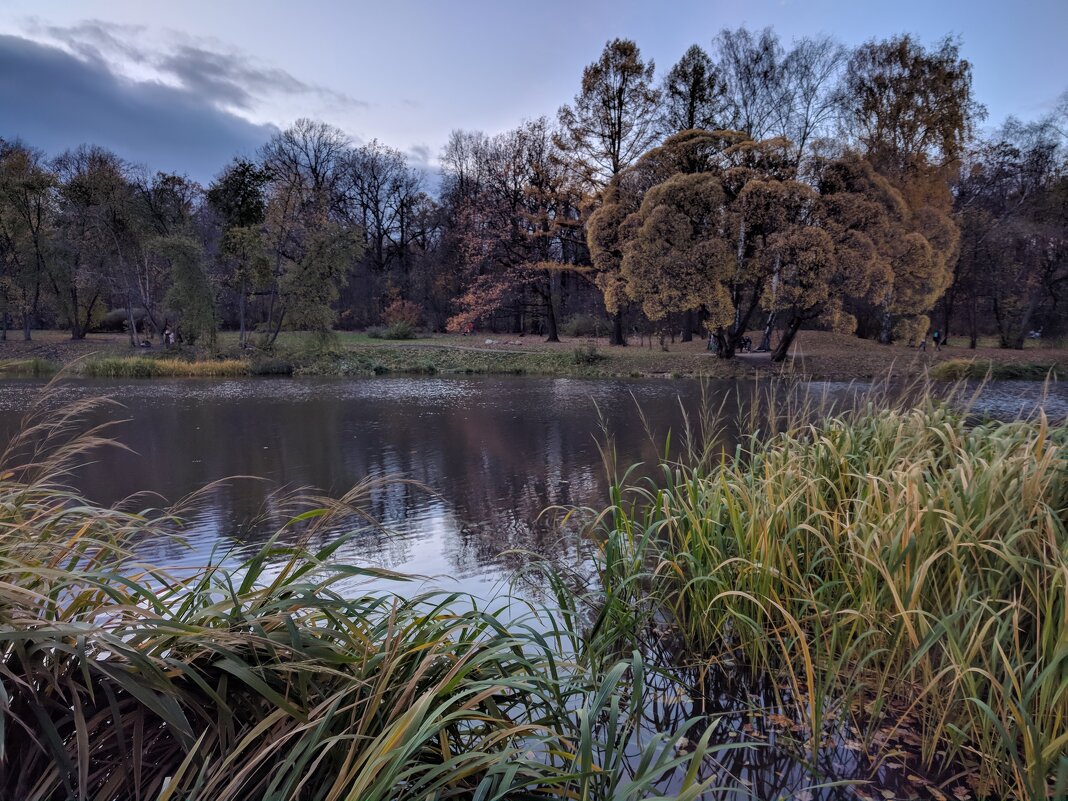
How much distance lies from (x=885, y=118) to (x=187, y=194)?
2846 cm

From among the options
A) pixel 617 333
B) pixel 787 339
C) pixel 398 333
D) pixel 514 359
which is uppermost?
pixel 398 333

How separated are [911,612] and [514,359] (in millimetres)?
19460

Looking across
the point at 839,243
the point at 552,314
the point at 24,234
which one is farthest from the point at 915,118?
the point at 24,234

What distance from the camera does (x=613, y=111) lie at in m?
22.9

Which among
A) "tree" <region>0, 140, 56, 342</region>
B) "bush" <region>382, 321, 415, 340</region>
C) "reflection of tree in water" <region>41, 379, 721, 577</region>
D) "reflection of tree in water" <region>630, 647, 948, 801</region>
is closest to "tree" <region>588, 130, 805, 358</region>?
"reflection of tree in water" <region>41, 379, 721, 577</region>

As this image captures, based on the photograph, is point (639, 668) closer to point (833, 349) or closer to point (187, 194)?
point (833, 349)

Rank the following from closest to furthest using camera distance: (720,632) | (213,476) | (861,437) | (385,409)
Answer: (720,632) < (861,437) < (213,476) < (385,409)

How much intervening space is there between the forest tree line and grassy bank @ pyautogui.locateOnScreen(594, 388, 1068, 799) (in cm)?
1528

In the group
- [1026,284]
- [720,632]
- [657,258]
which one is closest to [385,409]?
[657,258]

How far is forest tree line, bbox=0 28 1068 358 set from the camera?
17609 mm

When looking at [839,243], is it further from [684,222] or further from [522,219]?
[522,219]

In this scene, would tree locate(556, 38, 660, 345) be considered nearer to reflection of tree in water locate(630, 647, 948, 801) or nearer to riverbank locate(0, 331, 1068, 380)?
riverbank locate(0, 331, 1068, 380)

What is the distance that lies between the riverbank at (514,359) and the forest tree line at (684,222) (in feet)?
3.32

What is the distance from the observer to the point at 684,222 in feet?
57.8
